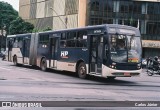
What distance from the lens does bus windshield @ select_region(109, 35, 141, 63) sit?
21.0 metres

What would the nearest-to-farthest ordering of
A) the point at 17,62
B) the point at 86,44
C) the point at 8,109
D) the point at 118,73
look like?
the point at 8,109 → the point at 118,73 → the point at 86,44 → the point at 17,62

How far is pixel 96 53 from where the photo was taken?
22.0 metres

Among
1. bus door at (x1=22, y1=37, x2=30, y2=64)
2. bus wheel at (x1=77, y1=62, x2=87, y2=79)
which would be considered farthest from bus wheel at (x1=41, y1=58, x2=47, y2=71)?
bus wheel at (x1=77, y1=62, x2=87, y2=79)

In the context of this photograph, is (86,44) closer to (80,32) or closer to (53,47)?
(80,32)

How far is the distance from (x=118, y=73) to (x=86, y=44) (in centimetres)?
295

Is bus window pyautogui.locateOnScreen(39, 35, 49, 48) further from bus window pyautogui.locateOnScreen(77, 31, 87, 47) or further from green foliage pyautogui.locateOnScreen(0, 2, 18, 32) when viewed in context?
green foliage pyautogui.locateOnScreen(0, 2, 18, 32)

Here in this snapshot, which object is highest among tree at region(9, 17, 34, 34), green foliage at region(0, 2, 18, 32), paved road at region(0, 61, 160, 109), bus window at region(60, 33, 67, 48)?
green foliage at region(0, 2, 18, 32)

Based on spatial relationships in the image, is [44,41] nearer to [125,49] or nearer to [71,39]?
[71,39]

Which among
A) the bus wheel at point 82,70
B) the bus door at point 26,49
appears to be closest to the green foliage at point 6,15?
the bus door at point 26,49

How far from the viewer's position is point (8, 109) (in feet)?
30.0

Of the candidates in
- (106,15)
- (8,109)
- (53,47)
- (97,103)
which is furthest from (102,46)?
(106,15)

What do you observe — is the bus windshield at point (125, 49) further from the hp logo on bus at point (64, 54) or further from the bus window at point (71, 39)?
the hp logo on bus at point (64, 54)

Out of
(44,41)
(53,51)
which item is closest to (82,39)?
(53,51)

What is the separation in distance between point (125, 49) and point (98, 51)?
1497 millimetres
